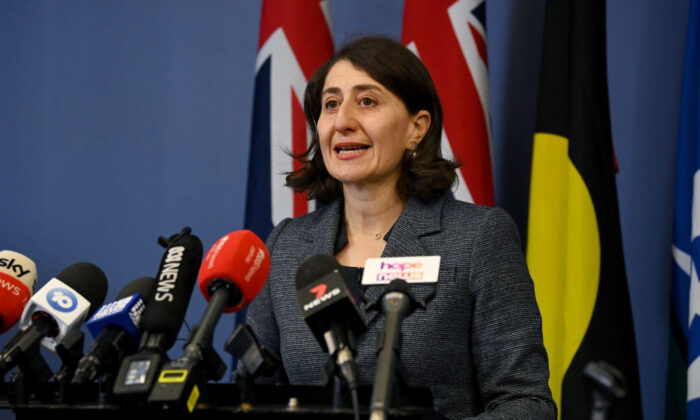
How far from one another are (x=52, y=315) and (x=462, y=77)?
1.82 meters

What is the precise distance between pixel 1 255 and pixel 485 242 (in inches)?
39.3

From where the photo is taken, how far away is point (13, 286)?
1.44 meters

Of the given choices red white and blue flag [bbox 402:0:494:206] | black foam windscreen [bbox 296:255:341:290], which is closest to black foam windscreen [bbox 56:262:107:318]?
black foam windscreen [bbox 296:255:341:290]

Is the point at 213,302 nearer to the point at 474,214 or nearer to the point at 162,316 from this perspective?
the point at 162,316

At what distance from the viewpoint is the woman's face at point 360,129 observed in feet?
6.06

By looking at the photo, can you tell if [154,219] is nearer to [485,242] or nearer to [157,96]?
[157,96]

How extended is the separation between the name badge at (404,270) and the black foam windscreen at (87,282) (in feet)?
1.69

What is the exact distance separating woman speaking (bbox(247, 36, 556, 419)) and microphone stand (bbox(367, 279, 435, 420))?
21.2 inches

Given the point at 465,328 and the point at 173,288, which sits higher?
the point at 173,288

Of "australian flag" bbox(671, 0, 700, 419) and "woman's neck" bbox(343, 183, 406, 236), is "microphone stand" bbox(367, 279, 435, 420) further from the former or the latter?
"australian flag" bbox(671, 0, 700, 419)

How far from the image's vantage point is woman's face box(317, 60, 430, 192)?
1.85 meters

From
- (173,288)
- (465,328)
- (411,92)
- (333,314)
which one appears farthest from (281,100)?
(333,314)

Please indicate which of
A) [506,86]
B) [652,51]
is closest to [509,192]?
[506,86]

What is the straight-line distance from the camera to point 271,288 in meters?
1.90
